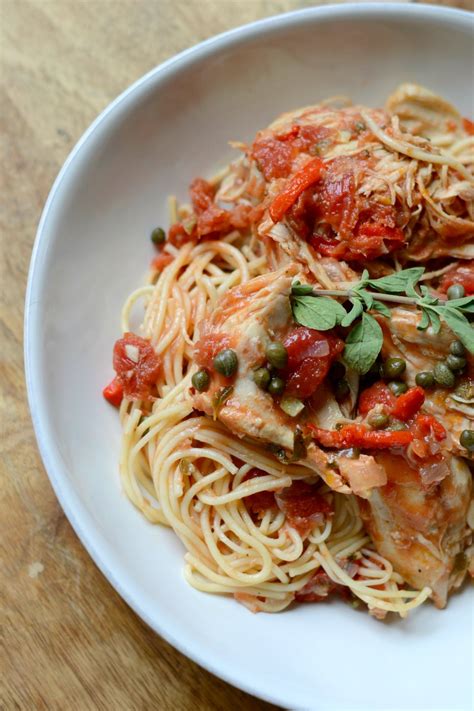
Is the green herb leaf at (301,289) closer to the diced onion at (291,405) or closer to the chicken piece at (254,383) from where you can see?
the chicken piece at (254,383)

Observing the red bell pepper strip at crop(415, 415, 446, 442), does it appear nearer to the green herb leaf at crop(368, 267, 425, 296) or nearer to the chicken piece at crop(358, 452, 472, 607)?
the chicken piece at crop(358, 452, 472, 607)

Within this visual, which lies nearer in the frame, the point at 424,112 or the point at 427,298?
the point at 427,298

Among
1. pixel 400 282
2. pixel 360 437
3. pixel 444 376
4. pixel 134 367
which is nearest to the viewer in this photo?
pixel 360 437

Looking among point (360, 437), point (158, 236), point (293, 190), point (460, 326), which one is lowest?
point (360, 437)

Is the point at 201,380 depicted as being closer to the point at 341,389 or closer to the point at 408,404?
the point at 341,389

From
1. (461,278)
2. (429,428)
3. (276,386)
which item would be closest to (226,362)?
(276,386)

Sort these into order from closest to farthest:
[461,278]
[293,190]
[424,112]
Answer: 1. [293,190]
2. [461,278]
3. [424,112]

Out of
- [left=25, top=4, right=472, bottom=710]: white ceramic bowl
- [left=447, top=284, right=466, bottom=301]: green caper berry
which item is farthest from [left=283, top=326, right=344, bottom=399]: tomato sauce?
[left=25, top=4, right=472, bottom=710]: white ceramic bowl

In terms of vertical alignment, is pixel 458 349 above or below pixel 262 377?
below
